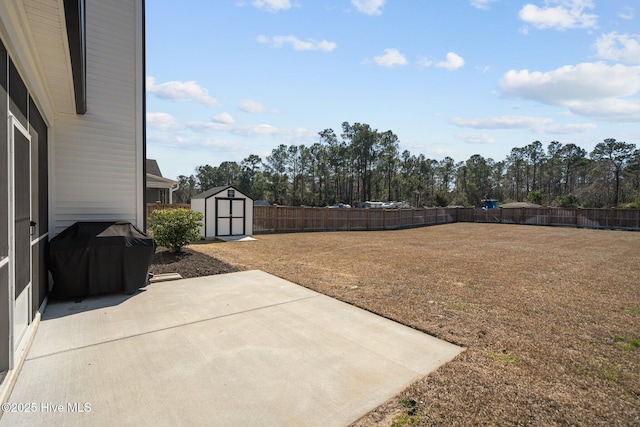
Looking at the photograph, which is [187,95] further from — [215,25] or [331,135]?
[331,135]

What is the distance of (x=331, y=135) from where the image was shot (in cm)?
5072

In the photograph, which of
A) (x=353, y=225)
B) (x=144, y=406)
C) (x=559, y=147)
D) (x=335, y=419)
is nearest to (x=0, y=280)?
(x=144, y=406)

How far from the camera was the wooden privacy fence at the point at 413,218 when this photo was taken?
17469 millimetres

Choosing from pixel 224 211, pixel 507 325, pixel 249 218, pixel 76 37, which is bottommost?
pixel 507 325

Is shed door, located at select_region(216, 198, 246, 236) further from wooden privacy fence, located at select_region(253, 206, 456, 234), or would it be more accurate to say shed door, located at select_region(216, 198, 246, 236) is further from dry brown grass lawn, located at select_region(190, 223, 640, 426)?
dry brown grass lawn, located at select_region(190, 223, 640, 426)

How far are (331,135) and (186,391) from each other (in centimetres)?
5015

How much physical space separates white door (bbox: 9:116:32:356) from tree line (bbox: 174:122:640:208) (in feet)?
145

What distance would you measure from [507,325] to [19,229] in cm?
545

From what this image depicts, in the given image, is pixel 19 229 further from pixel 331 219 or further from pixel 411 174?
pixel 411 174

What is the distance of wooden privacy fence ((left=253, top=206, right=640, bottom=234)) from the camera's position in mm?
17469

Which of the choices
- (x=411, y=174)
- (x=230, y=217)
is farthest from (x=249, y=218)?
(x=411, y=174)

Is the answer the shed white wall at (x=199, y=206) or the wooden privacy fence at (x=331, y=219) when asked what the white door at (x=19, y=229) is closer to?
the shed white wall at (x=199, y=206)

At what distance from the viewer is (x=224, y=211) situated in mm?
13992

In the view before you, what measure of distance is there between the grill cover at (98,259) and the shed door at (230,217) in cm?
844
